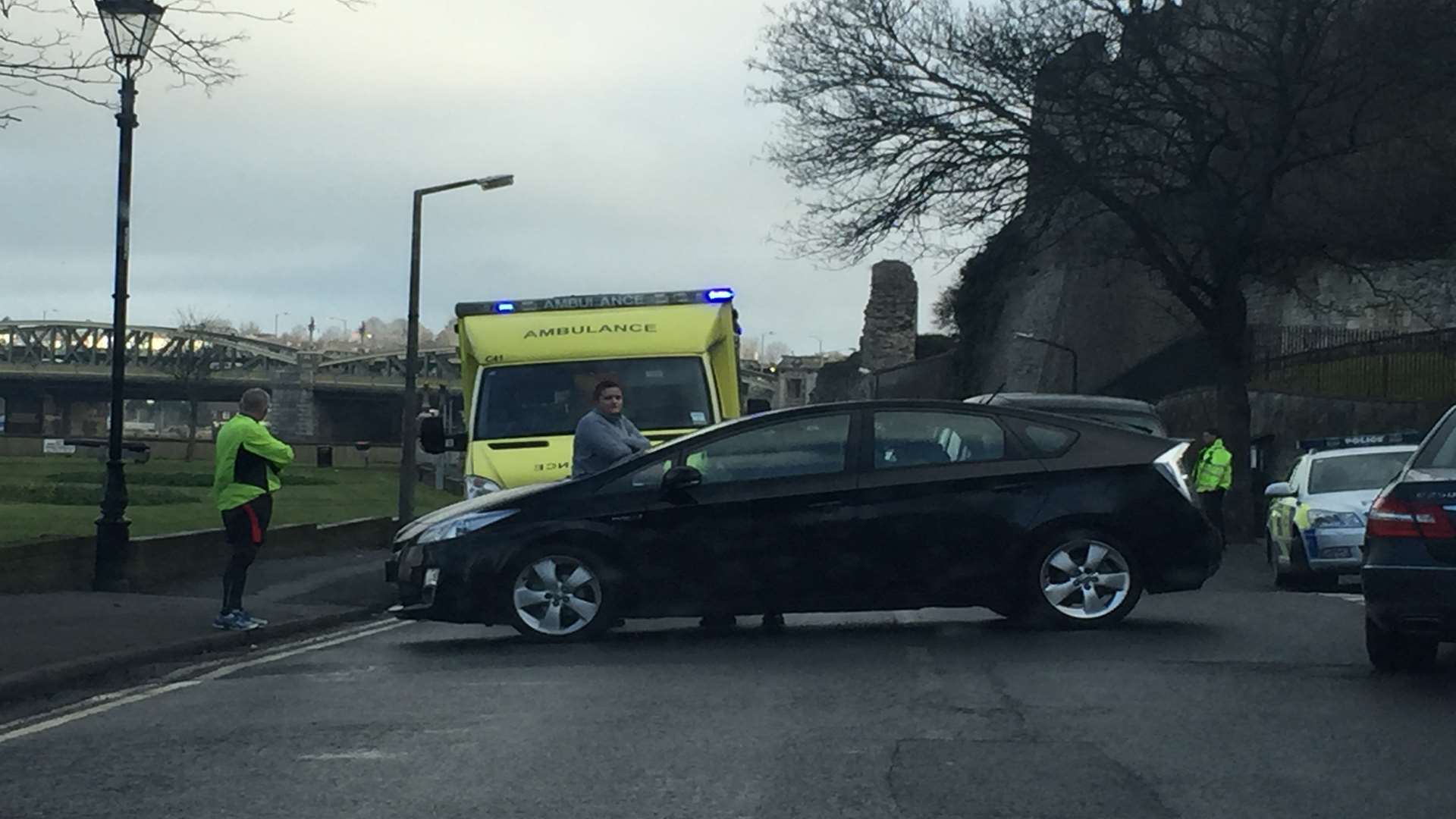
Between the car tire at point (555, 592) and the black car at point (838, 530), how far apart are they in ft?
0.03

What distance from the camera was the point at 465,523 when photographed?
12.6m

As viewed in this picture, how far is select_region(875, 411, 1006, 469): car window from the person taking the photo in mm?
12500

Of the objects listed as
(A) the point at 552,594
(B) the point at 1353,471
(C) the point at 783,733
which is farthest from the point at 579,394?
(C) the point at 783,733

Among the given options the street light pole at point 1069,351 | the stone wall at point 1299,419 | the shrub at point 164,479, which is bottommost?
the shrub at point 164,479

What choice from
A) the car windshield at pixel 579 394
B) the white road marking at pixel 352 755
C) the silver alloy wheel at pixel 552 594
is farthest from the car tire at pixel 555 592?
the car windshield at pixel 579 394

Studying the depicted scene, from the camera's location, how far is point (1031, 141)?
1361 inches

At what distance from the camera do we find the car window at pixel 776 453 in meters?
12.5

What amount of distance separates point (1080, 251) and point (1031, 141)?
36.8 ft

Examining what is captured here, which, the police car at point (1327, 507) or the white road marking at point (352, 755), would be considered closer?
the white road marking at point (352, 755)

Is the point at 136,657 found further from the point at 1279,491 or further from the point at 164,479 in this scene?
the point at 164,479

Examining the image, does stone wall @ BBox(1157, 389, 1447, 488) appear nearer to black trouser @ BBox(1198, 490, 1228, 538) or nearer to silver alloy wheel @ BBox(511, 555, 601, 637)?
black trouser @ BBox(1198, 490, 1228, 538)

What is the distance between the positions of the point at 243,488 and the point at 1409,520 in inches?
318

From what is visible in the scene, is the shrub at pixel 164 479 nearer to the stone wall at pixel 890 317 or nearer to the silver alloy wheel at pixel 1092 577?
the silver alloy wheel at pixel 1092 577

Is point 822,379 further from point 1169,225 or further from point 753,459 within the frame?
point 753,459
